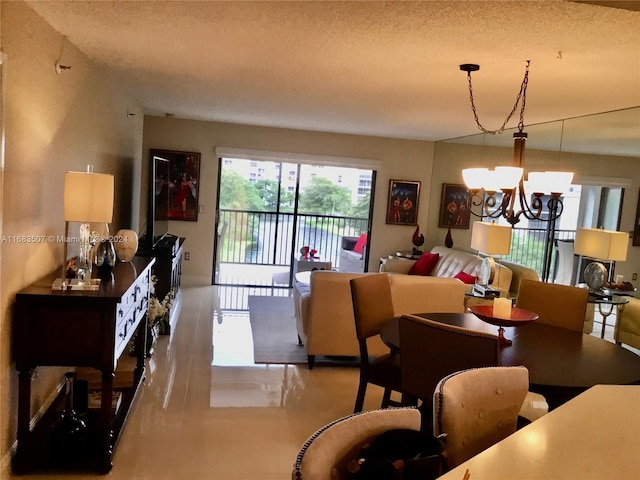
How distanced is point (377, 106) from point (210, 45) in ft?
7.18

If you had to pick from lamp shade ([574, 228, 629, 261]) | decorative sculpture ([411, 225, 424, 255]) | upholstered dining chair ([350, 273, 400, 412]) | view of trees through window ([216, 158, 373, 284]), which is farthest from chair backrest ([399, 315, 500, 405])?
view of trees through window ([216, 158, 373, 284])

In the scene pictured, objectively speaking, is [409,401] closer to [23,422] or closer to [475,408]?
[475,408]

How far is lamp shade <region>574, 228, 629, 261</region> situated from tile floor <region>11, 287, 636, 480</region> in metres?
2.23

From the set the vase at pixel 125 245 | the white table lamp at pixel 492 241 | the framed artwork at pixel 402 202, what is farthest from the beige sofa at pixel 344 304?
the framed artwork at pixel 402 202

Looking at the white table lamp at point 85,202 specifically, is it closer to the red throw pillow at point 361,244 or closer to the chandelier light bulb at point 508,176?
the chandelier light bulb at point 508,176

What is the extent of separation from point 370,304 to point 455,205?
4.89 meters

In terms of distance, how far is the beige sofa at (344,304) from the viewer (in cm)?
410

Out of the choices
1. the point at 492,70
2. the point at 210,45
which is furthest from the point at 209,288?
the point at 492,70

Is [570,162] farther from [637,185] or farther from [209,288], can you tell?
[209,288]

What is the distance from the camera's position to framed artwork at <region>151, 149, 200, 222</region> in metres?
6.94

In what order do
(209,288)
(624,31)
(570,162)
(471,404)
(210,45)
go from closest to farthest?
(471,404) → (624,31) → (210,45) → (570,162) → (209,288)

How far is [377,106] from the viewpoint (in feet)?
16.1

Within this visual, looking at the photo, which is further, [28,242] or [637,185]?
[637,185]

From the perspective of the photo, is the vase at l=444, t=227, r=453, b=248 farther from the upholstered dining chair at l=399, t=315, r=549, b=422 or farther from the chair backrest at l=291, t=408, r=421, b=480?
the chair backrest at l=291, t=408, r=421, b=480
